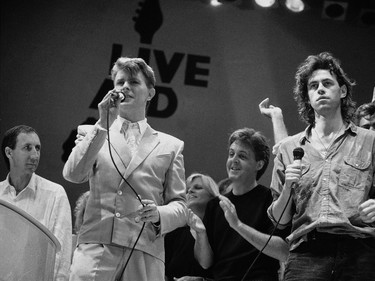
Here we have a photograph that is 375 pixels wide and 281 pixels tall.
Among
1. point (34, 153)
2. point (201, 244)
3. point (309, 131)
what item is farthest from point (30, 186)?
point (309, 131)

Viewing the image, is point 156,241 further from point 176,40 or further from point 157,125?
point 176,40

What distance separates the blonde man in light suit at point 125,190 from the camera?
2.81 metres

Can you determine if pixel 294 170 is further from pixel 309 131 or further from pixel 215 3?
pixel 215 3

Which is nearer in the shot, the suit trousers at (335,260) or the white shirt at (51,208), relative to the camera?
the suit trousers at (335,260)

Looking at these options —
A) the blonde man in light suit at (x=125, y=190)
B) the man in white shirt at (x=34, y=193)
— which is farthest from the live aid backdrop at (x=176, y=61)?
the blonde man in light suit at (x=125, y=190)

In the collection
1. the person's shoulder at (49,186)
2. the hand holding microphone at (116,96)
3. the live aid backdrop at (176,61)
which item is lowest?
the person's shoulder at (49,186)

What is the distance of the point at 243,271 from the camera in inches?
138

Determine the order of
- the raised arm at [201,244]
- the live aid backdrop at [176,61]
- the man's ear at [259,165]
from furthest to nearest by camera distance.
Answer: the live aid backdrop at [176,61]
the man's ear at [259,165]
the raised arm at [201,244]

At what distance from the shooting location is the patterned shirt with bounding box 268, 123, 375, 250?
279 cm

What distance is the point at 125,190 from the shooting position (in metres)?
2.93

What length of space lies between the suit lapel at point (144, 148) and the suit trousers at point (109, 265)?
1.09ft

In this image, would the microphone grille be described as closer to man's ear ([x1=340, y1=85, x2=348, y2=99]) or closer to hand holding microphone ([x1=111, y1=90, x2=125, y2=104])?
man's ear ([x1=340, y1=85, x2=348, y2=99])

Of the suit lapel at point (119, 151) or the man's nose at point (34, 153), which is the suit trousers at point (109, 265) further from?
the man's nose at point (34, 153)

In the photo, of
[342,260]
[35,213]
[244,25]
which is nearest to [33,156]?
[35,213]
